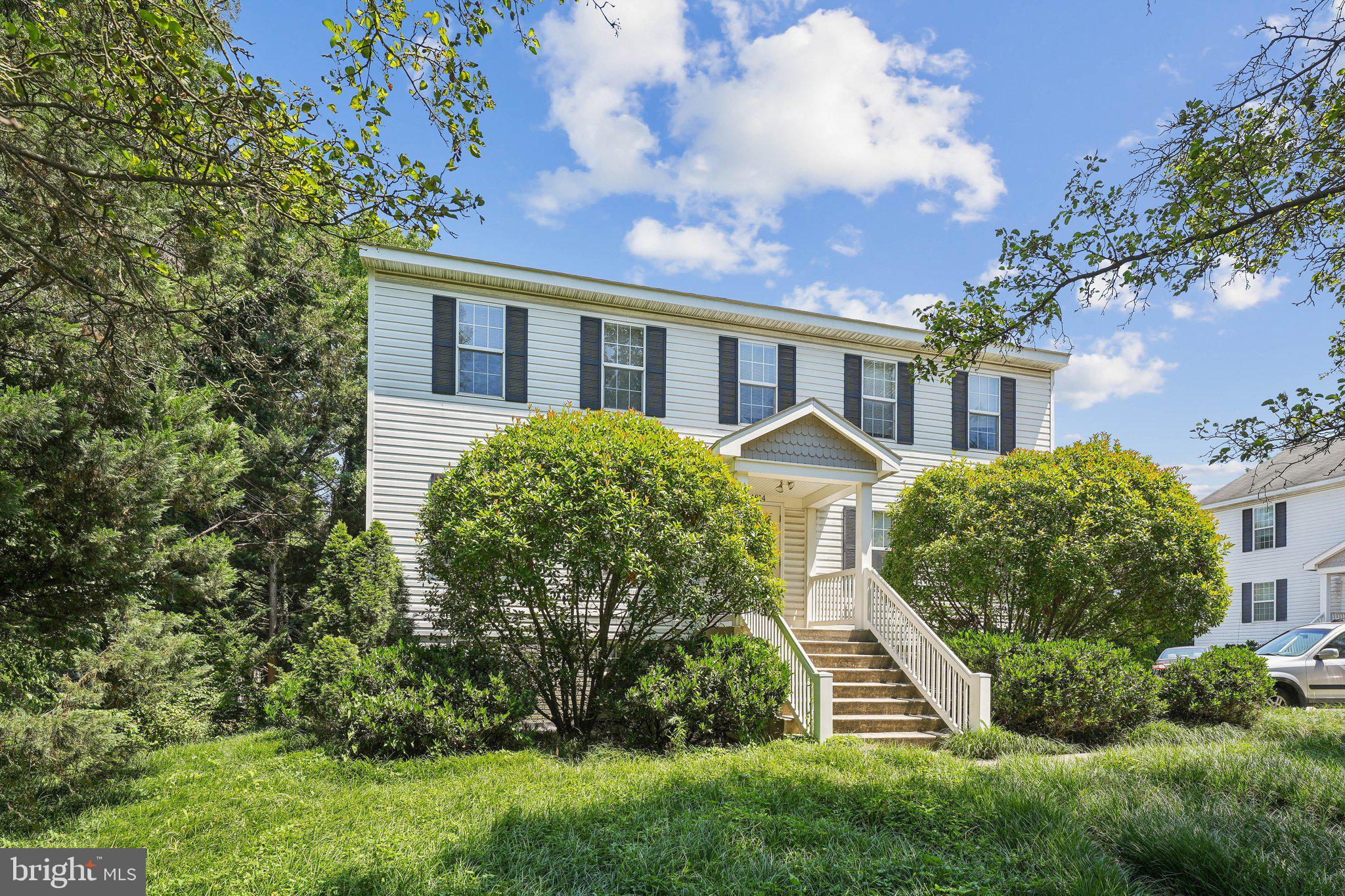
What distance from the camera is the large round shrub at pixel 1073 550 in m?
10.5

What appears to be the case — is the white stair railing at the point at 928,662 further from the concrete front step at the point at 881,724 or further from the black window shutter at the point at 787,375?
the black window shutter at the point at 787,375

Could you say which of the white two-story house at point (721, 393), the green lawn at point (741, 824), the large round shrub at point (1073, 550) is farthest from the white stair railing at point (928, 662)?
the green lawn at point (741, 824)

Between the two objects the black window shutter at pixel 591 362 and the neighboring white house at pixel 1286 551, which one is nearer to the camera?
the black window shutter at pixel 591 362

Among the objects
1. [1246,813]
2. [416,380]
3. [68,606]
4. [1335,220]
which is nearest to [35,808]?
[68,606]

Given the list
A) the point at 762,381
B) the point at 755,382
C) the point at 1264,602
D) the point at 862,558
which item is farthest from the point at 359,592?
the point at 1264,602

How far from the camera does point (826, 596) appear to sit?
1213cm

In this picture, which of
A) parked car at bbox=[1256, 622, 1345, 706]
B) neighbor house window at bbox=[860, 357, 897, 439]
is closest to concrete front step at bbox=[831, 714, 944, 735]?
neighbor house window at bbox=[860, 357, 897, 439]

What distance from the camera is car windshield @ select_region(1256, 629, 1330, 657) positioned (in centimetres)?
1286

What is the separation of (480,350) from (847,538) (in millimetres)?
7076

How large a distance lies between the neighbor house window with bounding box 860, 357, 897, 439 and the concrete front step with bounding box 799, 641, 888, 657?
4.57 metres

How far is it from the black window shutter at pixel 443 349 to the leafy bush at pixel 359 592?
2.37m

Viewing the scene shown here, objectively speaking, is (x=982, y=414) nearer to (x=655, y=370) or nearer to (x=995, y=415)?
(x=995, y=415)

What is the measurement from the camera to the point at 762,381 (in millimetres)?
13586

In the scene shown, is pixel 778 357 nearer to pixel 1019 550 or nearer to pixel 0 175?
pixel 1019 550
